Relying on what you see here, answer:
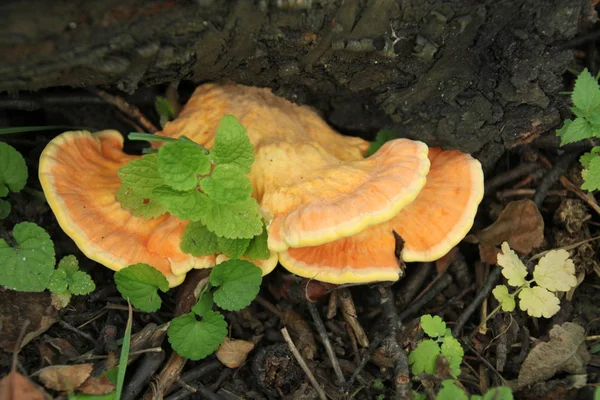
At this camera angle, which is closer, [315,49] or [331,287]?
[315,49]

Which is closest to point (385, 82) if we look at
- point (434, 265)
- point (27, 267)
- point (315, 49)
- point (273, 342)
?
point (315, 49)

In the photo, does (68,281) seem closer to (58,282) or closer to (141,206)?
(58,282)

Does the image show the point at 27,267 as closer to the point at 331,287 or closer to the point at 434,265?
the point at 331,287

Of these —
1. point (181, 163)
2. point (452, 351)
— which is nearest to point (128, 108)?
point (181, 163)

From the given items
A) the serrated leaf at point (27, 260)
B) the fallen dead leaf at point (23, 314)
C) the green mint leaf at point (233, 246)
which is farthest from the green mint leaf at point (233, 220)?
the fallen dead leaf at point (23, 314)

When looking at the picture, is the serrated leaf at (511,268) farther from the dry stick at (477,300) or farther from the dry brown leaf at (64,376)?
the dry brown leaf at (64,376)
